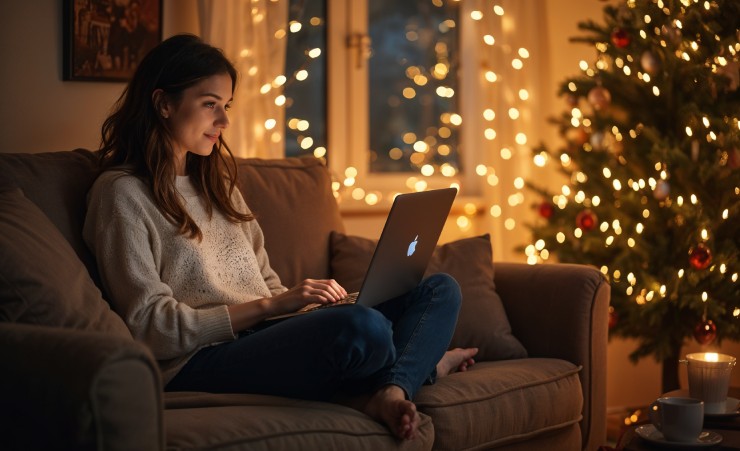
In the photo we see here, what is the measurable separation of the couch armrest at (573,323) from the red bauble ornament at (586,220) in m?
0.51

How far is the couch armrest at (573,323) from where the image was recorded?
2549mm

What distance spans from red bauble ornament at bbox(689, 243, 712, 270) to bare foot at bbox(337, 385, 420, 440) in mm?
1275

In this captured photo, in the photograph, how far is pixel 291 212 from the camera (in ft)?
8.81

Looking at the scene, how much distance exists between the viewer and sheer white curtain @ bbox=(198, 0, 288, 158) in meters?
3.01

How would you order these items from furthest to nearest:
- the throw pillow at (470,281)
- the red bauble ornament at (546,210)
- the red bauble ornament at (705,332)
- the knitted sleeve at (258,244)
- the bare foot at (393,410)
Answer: the red bauble ornament at (546,210) < the red bauble ornament at (705,332) < the throw pillow at (470,281) < the knitted sleeve at (258,244) < the bare foot at (393,410)

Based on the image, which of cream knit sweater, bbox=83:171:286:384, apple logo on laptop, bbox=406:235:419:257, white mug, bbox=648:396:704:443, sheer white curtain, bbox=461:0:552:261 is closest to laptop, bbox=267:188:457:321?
apple logo on laptop, bbox=406:235:419:257

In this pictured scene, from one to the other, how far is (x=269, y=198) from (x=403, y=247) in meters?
0.69

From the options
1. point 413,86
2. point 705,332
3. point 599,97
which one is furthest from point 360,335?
point 413,86

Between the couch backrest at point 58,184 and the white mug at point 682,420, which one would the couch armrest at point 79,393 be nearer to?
the couch backrest at point 58,184

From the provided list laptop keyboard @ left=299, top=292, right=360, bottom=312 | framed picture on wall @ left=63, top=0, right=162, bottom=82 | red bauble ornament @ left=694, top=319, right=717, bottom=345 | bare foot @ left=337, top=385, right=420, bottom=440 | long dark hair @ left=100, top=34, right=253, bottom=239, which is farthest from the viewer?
red bauble ornament @ left=694, top=319, right=717, bottom=345

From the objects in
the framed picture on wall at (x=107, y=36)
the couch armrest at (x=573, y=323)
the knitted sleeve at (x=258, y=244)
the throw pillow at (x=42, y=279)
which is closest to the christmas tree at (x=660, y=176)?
the couch armrest at (x=573, y=323)

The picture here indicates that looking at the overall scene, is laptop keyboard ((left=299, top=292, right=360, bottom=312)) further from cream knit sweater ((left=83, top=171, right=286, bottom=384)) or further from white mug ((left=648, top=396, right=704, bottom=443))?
white mug ((left=648, top=396, right=704, bottom=443))

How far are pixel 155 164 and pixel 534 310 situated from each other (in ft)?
3.63

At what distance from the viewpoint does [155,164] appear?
221 centimetres
